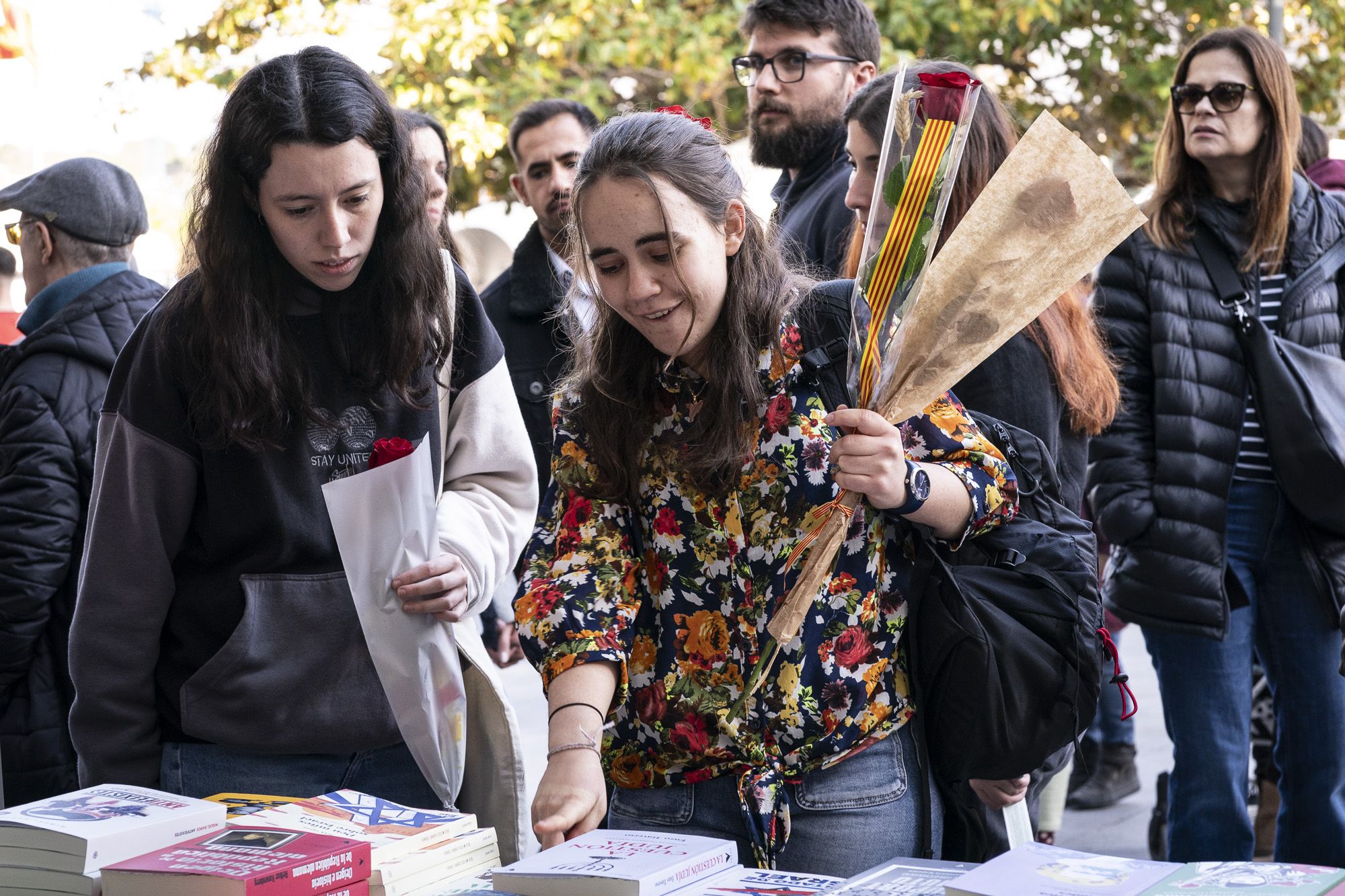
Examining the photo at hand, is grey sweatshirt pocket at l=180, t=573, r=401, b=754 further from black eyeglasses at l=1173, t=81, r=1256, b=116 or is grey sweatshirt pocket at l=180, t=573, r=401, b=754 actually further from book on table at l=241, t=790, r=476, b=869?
black eyeglasses at l=1173, t=81, r=1256, b=116

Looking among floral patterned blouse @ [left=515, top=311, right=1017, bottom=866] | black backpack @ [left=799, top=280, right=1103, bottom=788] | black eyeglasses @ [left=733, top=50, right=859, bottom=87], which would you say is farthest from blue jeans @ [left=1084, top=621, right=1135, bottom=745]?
floral patterned blouse @ [left=515, top=311, right=1017, bottom=866]

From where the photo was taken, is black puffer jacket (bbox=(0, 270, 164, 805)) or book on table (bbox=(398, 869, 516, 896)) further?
black puffer jacket (bbox=(0, 270, 164, 805))

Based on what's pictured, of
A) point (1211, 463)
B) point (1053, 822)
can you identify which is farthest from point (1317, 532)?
point (1053, 822)

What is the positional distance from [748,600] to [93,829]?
82 centimetres

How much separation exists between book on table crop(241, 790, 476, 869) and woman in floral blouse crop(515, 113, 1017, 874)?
0.15m

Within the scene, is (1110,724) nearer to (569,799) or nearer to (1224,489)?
(1224,489)

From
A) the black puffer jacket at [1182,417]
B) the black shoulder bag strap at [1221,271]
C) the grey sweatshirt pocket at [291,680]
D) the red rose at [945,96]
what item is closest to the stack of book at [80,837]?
the grey sweatshirt pocket at [291,680]

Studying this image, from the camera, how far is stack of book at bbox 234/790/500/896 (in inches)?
59.2

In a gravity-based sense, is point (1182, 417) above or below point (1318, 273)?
below

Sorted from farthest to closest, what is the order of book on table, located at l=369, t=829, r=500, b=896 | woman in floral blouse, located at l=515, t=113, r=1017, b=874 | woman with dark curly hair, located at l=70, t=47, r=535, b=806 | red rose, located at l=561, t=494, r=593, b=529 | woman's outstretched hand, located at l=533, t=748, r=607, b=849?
woman with dark curly hair, located at l=70, t=47, r=535, b=806
red rose, located at l=561, t=494, r=593, b=529
woman in floral blouse, located at l=515, t=113, r=1017, b=874
woman's outstretched hand, located at l=533, t=748, r=607, b=849
book on table, located at l=369, t=829, r=500, b=896

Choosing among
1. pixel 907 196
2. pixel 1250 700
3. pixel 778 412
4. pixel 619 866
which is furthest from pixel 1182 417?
pixel 619 866

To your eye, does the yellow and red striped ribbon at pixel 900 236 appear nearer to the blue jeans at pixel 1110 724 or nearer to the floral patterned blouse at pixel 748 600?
the floral patterned blouse at pixel 748 600

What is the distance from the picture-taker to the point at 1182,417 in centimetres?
305

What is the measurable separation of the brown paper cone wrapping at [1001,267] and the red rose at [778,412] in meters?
0.16
